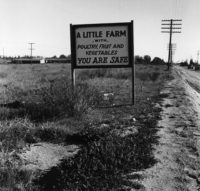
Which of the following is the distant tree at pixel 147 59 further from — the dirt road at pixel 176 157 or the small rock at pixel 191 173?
the small rock at pixel 191 173

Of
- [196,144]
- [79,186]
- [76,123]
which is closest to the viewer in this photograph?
[79,186]

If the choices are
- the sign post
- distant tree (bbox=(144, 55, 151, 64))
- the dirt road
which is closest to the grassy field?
the dirt road

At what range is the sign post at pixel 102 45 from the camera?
33.4 feet

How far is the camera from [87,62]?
1048 centimetres

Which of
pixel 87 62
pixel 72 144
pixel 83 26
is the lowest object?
pixel 72 144

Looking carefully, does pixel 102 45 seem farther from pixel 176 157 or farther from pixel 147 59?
pixel 147 59

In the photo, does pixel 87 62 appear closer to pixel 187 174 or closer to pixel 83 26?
pixel 83 26

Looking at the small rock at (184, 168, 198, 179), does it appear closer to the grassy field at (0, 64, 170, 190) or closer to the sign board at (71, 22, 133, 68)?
the grassy field at (0, 64, 170, 190)

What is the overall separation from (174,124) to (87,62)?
4.36m

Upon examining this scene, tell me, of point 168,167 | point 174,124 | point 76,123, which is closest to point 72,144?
point 76,123

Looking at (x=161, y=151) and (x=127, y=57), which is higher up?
(x=127, y=57)

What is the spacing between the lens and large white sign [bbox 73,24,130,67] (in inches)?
402

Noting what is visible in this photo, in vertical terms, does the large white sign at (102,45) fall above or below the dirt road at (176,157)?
above

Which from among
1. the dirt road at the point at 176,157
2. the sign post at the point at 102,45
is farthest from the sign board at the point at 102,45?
the dirt road at the point at 176,157
